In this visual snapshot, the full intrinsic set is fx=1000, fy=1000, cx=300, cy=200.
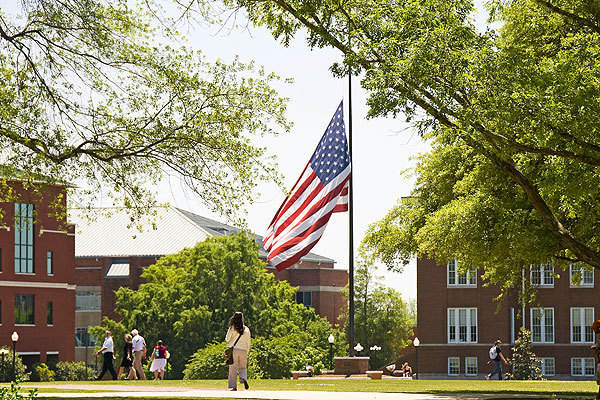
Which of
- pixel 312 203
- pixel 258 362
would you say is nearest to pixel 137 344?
pixel 312 203

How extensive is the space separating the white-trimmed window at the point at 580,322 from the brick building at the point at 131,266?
1667 inches

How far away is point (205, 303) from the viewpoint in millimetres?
77062

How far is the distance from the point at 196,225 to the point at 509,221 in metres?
86.0

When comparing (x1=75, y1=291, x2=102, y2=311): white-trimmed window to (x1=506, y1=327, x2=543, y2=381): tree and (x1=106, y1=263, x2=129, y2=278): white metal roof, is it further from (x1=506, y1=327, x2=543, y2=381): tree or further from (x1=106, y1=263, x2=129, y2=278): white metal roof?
(x1=506, y1=327, x2=543, y2=381): tree

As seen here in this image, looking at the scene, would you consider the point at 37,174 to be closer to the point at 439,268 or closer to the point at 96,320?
the point at 439,268

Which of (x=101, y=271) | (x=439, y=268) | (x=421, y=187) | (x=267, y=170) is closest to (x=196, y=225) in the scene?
(x=101, y=271)

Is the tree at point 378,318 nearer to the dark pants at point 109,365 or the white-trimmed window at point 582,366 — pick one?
the white-trimmed window at point 582,366

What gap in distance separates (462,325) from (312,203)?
130 feet

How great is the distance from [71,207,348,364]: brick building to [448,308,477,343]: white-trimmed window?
37.0 m

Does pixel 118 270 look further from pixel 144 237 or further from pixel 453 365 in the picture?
pixel 453 365

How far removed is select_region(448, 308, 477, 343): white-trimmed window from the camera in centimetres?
6731

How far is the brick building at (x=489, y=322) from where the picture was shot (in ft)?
216

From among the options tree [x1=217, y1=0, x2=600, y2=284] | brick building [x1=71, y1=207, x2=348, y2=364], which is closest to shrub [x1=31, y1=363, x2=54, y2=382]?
brick building [x1=71, y1=207, x2=348, y2=364]

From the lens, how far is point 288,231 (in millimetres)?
29406
